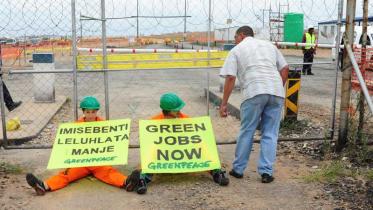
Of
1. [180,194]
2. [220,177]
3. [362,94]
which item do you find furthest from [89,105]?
[362,94]

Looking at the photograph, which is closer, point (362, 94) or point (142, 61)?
point (362, 94)

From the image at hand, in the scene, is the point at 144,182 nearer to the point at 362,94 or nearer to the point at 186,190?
the point at 186,190

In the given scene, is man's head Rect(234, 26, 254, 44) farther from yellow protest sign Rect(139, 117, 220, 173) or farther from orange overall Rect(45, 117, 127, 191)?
orange overall Rect(45, 117, 127, 191)

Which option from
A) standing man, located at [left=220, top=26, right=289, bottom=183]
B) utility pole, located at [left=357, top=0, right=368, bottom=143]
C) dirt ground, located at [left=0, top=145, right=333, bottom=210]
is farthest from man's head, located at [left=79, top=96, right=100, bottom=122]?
utility pole, located at [left=357, top=0, right=368, bottom=143]

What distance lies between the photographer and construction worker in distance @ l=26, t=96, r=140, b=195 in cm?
439

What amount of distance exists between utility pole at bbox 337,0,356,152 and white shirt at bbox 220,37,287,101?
121cm

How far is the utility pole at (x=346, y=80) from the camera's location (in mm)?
5492

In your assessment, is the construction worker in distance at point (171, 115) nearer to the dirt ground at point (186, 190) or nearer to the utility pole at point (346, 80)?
the dirt ground at point (186, 190)

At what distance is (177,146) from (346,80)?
229 cm

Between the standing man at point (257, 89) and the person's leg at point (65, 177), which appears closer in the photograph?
the person's leg at point (65, 177)

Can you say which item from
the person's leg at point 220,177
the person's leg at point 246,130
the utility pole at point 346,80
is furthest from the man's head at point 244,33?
the person's leg at point 220,177

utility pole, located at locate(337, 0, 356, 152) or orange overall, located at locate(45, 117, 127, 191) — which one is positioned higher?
utility pole, located at locate(337, 0, 356, 152)

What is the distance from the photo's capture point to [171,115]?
16.7ft

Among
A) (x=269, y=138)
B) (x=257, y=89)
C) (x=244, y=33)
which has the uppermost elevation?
(x=244, y=33)
